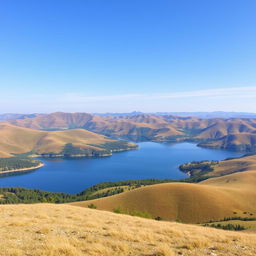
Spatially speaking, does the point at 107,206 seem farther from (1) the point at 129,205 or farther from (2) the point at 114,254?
(2) the point at 114,254

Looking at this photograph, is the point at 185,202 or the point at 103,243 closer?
the point at 103,243

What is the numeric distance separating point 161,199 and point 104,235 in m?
90.6

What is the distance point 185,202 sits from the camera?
98.4m

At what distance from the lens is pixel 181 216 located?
8962 centimetres

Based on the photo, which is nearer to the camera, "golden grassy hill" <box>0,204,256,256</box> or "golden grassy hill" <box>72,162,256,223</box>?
"golden grassy hill" <box>0,204,256,256</box>

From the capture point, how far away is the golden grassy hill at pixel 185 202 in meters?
90.7

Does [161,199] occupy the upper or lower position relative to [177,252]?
lower

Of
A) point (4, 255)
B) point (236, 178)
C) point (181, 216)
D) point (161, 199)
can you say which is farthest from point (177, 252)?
point (236, 178)

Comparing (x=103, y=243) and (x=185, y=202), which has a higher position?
(x=103, y=243)

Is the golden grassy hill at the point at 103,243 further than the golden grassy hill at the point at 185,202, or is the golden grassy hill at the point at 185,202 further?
the golden grassy hill at the point at 185,202

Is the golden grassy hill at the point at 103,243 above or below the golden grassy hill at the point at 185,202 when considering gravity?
above

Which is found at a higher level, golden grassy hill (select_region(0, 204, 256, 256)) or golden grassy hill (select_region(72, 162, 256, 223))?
golden grassy hill (select_region(0, 204, 256, 256))

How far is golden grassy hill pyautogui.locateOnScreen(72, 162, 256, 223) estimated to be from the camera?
90.7 m

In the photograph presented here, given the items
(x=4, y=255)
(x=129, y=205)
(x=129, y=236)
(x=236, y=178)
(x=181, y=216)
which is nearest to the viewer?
(x=4, y=255)
